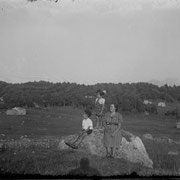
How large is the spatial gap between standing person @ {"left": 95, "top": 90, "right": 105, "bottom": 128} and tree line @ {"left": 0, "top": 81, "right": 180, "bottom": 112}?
0.79 ft

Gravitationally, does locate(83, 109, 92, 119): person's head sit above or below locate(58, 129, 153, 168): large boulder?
above

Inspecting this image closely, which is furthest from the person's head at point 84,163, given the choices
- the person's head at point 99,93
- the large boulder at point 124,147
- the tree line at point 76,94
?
the person's head at point 99,93

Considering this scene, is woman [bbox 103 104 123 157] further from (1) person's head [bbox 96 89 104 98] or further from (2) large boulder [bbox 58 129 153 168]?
(1) person's head [bbox 96 89 104 98]

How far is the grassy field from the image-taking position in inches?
378

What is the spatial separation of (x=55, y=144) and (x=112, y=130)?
208 centimetres

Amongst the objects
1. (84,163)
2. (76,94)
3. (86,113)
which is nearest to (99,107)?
(86,113)

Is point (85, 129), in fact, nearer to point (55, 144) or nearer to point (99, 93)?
point (55, 144)

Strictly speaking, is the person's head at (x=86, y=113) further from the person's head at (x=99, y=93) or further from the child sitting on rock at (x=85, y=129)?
the person's head at (x=99, y=93)

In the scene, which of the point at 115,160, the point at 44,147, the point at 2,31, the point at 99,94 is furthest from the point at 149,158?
the point at 2,31

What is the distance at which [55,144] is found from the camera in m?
11.7

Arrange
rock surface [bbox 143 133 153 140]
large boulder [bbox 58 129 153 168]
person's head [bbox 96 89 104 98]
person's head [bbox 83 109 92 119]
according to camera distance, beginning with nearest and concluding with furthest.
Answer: person's head [bbox 83 109 92 119] → large boulder [bbox 58 129 153 168] → person's head [bbox 96 89 104 98] → rock surface [bbox 143 133 153 140]

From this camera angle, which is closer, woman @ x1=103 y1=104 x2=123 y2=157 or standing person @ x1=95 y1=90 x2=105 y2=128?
woman @ x1=103 y1=104 x2=123 y2=157

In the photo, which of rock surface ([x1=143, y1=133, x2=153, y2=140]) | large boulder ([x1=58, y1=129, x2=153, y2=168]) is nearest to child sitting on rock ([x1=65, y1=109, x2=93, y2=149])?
large boulder ([x1=58, y1=129, x2=153, y2=168])

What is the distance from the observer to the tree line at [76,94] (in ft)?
39.2
